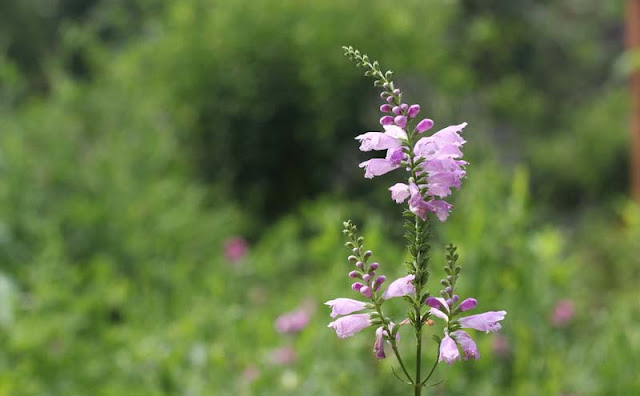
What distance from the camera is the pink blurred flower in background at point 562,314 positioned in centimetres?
309

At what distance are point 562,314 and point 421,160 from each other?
2.50 meters

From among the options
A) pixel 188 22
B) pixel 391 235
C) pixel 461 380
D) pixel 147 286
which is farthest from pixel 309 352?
pixel 188 22

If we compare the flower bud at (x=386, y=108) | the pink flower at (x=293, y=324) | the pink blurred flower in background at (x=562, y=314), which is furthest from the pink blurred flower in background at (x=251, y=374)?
the flower bud at (x=386, y=108)

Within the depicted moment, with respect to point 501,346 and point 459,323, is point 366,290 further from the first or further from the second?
point 501,346

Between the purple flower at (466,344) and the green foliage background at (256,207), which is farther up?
the green foliage background at (256,207)

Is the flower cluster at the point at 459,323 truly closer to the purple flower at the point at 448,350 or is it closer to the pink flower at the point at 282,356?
the purple flower at the point at 448,350

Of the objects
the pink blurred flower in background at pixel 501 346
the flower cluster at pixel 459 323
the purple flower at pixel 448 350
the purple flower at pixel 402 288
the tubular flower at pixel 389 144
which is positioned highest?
the pink blurred flower in background at pixel 501 346

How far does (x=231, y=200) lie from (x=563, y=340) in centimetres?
385

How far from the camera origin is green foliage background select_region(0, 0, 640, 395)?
2768 millimetres

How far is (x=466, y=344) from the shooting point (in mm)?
812

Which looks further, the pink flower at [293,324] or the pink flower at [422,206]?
the pink flower at [293,324]

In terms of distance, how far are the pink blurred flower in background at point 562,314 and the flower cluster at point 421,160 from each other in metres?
2.44

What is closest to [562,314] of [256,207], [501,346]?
[501,346]

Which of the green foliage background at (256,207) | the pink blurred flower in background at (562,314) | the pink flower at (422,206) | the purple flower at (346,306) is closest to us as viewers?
the pink flower at (422,206)
